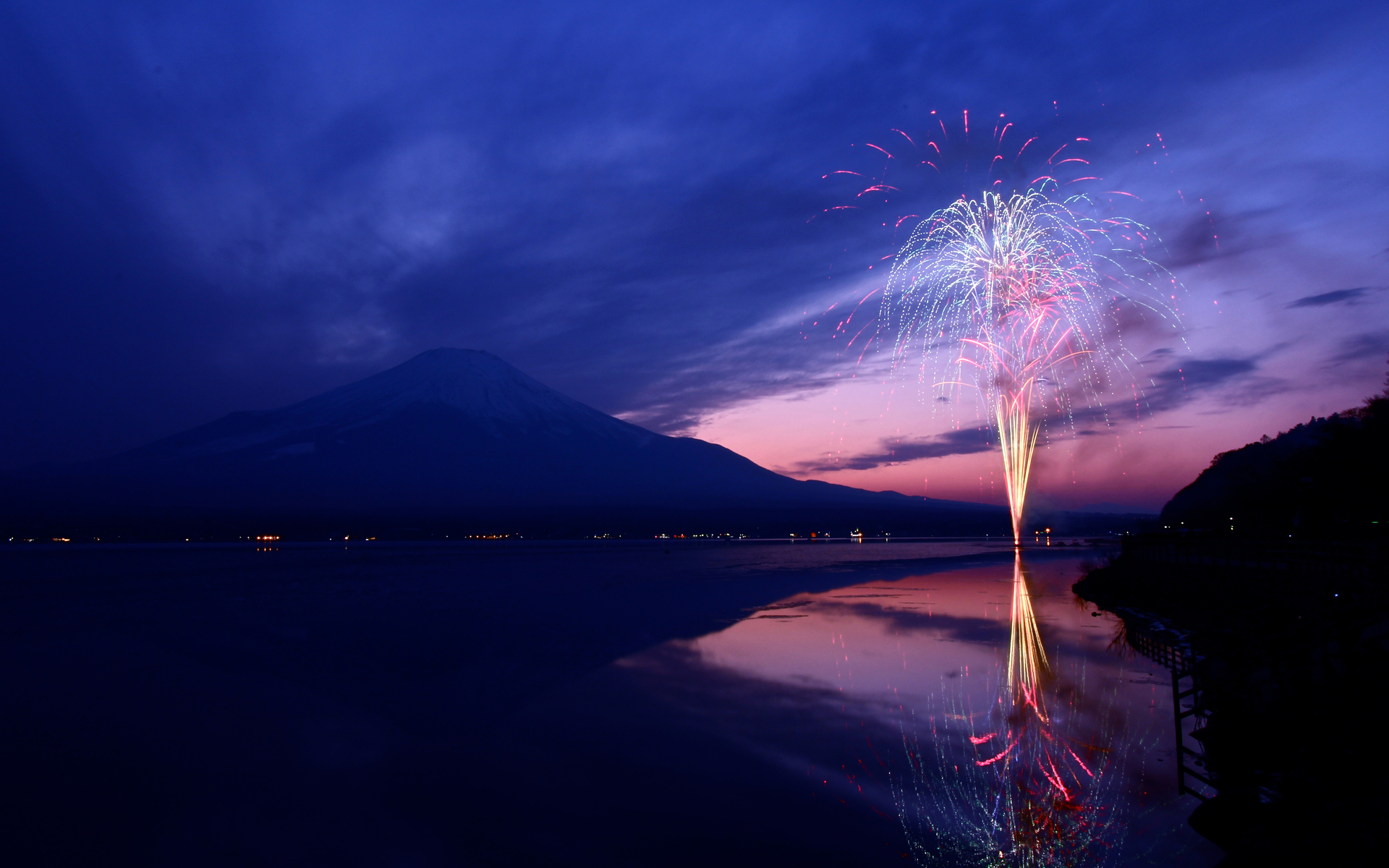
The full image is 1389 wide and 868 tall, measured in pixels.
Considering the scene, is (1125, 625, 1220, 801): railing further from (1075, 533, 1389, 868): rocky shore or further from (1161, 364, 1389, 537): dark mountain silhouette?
(1161, 364, 1389, 537): dark mountain silhouette

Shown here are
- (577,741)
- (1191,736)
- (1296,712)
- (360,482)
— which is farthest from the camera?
(360,482)

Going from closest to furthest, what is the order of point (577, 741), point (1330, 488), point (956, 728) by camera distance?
point (577, 741)
point (956, 728)
point (1330, 488)

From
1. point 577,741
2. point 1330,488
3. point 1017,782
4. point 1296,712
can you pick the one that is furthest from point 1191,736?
point 1330,488

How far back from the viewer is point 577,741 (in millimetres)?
10797

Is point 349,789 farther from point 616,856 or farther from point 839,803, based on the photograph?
point 839,803

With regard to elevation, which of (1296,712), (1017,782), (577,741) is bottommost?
(1017,782)

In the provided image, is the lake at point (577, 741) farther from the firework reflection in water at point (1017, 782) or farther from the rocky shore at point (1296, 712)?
the rocky shore at point (1296, 712)

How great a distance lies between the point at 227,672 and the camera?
1525cm

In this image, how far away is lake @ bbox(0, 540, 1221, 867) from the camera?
7.70m

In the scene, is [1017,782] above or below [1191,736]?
below

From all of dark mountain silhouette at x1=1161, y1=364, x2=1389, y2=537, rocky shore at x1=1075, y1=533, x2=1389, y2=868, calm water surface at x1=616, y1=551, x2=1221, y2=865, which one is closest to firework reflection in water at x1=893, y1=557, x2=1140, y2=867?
calm water surface at x1=616, y1=551, x2=1221, y2=865

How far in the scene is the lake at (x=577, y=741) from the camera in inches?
303

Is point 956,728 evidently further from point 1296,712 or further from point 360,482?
point 360,482

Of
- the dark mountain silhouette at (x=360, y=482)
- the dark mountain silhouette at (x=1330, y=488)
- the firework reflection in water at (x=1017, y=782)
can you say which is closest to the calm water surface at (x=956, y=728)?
the firework reflection in water at (x=1017, y=782)
